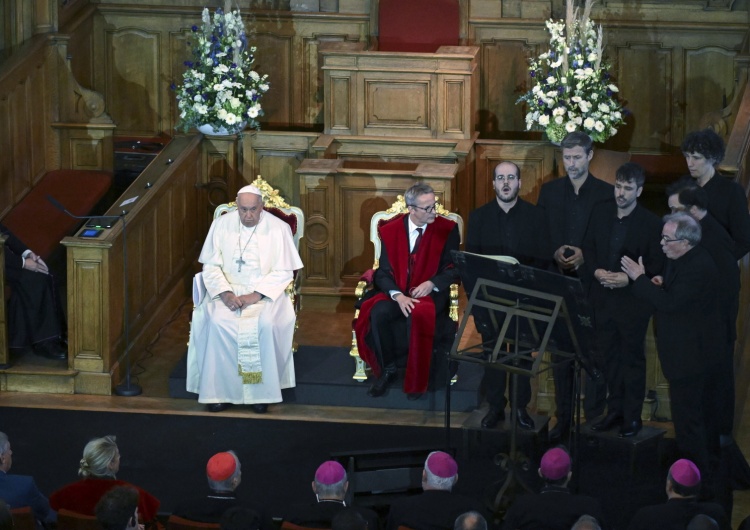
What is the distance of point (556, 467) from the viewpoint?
625 centimetres

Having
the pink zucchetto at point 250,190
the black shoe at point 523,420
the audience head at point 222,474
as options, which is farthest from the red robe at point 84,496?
the pink zucchetto at point 250,190

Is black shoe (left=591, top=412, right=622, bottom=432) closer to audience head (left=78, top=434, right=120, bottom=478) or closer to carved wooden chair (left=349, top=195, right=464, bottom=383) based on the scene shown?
carved wooden chair (left=349, top=195, right=464, bottom=383)

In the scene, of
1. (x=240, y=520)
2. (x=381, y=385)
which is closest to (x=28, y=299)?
(x=381, y=385)

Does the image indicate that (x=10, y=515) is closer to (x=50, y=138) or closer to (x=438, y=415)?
(x=438, y=415)

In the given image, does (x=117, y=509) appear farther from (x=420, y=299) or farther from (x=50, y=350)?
(x=50, y=350)

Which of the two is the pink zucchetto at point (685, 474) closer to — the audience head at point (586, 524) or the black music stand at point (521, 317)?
the audience head at point (586, 524)

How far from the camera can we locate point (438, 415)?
8914mm

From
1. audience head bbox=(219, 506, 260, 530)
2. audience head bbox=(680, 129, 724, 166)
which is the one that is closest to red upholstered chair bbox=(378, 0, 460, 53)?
audience head bbox=(680, 129, 724, 166)

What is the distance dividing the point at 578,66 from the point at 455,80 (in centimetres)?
89

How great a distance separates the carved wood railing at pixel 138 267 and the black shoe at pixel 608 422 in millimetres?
3124

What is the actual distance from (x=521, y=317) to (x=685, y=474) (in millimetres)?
1599

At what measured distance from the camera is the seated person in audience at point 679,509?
590cm

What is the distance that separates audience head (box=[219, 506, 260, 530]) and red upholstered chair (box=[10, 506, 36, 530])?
0.81 meters

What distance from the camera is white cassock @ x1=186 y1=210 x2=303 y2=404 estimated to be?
29.5 ft
